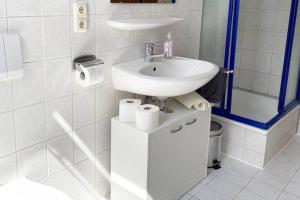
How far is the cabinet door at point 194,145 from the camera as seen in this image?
213 cm

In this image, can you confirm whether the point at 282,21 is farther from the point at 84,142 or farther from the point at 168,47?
the point at 84,142

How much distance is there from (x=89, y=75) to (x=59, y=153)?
1.52 feet

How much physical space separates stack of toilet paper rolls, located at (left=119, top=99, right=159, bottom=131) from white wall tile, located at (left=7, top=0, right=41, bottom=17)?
27.4 inches

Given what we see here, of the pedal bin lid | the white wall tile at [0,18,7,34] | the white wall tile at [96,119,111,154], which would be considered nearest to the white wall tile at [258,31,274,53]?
the pedal bin lid

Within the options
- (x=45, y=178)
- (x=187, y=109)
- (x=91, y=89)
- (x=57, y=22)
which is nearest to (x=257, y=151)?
(x=187, y=109)

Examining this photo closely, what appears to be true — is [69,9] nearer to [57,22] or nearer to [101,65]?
[57,22]

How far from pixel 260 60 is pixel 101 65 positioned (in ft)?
6.25

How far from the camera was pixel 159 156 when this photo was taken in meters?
1.95

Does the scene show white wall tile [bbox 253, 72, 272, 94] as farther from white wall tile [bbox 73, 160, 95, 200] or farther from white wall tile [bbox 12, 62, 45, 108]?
white wall tile [bbox 12, 62, 45, 108]

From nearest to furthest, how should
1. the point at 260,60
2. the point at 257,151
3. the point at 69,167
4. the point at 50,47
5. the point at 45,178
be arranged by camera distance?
the point at 50,47
the point at 45,178
the point at 69,167
the point at 257,151
the point at 260,60

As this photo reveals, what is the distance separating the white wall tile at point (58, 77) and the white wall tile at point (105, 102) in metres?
0.22

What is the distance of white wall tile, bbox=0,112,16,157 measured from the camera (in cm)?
154

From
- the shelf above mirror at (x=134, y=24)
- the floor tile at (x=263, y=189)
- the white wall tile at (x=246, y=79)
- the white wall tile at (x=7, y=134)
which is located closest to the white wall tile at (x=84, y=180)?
the white wall tile at (x=7, y=134)

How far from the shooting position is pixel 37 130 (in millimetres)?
1702
